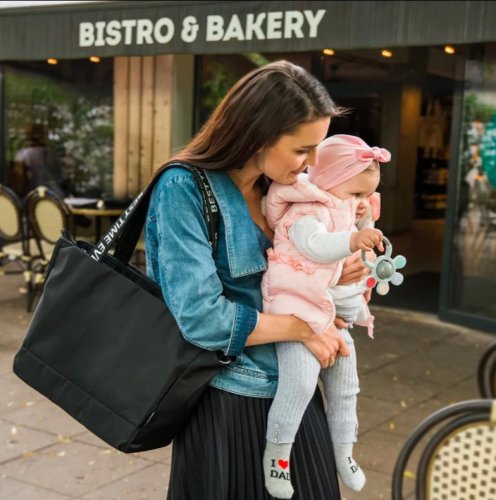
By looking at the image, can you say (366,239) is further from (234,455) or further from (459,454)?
A: (234,455)

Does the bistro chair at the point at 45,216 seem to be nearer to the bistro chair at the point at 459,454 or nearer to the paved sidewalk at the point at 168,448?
the paved sidewalk at the point at 168,448

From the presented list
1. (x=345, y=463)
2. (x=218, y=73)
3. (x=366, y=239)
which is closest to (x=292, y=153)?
(x=366, y=239)

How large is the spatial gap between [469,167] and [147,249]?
620cm

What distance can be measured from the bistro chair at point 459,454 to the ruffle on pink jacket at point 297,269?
1.47 ft

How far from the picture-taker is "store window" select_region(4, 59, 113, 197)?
10.5m

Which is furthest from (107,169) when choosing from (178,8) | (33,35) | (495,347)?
(495,347)

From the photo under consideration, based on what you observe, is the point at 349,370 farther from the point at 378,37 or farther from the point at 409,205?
the point at 409,205

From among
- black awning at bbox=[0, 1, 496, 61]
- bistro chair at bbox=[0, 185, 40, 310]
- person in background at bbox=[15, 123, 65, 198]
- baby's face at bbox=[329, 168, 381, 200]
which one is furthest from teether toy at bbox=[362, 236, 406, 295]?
person in background at bbox=[15, 123, 65, 198]

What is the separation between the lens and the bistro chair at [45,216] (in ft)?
24.8

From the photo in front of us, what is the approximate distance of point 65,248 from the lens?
222cm

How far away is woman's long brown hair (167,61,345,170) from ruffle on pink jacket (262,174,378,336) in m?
0.16

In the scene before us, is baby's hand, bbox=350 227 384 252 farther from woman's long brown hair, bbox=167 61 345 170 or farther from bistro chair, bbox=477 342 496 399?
bistro chair, bbox=477 342 496 399

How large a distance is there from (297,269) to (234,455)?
512 millimetres

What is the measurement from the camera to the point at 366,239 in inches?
78.4
